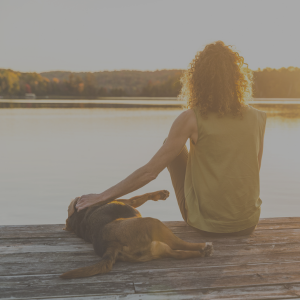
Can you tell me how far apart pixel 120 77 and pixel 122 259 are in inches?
3882

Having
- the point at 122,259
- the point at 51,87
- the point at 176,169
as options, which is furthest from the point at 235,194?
the point at 51,87

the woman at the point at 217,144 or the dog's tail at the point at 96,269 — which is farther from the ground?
the woman at the point at 217,144

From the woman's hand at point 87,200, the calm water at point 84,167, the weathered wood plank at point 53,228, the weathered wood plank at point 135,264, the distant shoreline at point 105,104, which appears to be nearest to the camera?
the weathered wood plank at point 135,264

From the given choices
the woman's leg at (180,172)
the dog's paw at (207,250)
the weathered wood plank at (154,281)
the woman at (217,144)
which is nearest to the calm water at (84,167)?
the woman's leg at (180,172)

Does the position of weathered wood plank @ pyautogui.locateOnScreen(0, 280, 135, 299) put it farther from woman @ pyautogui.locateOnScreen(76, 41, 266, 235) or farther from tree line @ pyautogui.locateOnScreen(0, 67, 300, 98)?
tree line @ pyautogui.locateOnScreen(0, 67, 300, 98)

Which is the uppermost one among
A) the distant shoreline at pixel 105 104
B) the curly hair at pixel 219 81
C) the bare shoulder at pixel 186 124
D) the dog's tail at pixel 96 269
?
the curly hair at pixel 219 81

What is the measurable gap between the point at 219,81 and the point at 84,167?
8.63 m

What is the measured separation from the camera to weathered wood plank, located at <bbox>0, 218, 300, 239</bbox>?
11.6 feet

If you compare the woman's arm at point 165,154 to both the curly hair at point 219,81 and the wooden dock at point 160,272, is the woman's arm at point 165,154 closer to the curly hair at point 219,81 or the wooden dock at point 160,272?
the curly hair at point 219,81

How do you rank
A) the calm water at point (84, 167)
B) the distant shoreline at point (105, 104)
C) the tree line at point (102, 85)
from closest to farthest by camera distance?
the calm water at point (84, 167)
the distant shoreline at point (105, 104)
the tree line at point (102, 85)

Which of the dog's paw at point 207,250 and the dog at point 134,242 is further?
the dog's paw at point 207,250

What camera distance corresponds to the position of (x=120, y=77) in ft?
325

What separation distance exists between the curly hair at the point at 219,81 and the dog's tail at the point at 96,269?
4.37 feet

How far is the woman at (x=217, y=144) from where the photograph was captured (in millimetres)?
3062
